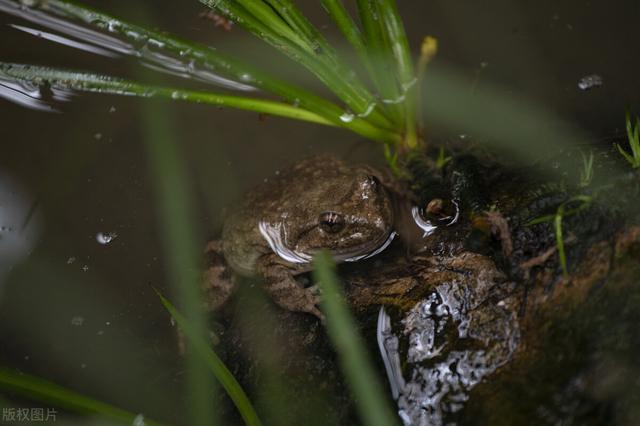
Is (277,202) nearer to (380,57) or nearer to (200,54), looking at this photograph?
(200,54)

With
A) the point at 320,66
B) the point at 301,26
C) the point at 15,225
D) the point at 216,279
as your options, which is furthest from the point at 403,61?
the point at 15,225

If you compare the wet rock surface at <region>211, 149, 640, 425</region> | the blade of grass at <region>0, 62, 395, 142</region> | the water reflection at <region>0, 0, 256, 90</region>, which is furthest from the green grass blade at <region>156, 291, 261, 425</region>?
the water reflection at <region>0, 0, 256, 90</region>

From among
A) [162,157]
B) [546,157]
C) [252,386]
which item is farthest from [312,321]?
[546,157]

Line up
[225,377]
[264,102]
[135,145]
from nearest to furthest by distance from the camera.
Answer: [225,377], [264,102], [135,145]

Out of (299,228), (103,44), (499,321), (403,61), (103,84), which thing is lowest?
(499,321)

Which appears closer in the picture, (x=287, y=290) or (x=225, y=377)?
(x=225, y=377)

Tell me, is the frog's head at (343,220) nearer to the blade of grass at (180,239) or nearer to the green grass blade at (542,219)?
the blade of grass at (180,239)

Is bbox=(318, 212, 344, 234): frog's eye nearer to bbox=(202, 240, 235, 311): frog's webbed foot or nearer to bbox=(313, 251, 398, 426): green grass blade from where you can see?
bbox=(313, 251, 398, 426): green grass blade
